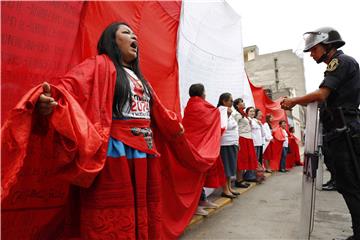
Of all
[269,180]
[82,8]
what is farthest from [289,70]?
[82,8]

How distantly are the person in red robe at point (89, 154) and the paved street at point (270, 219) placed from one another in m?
A: 1.36

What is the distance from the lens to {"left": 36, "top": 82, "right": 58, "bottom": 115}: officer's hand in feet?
4.82

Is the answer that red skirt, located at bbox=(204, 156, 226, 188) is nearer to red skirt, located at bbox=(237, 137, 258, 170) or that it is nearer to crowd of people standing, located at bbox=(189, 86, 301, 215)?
crowd of people standing, located at bbox=(189, 86, 301, 215)

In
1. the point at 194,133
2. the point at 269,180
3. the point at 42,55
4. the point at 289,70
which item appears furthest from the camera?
the point at 289,70

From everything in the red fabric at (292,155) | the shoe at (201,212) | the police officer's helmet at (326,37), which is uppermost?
the police officer's helmet at (326,37)

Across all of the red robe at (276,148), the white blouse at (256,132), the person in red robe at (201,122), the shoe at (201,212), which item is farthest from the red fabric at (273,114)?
the shoe at (201,212)

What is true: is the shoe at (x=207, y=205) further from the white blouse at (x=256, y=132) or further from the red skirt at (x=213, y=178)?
the white blouse at (x=256, y=132)

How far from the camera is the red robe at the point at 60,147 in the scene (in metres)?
1.41

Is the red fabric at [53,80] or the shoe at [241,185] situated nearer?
the red fabric at [53,80]

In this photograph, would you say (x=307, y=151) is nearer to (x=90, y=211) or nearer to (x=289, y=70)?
(x=90, y=211)

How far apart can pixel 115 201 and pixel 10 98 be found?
99cm

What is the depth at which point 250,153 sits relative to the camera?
17.3ft

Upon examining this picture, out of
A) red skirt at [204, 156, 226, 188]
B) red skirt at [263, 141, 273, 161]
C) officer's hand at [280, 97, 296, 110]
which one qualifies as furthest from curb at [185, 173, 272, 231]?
red skirt at [263, 141, 273, 161]

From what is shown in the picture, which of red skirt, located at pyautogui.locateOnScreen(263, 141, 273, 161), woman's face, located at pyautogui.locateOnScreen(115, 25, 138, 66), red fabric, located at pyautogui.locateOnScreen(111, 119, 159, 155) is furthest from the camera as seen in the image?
red skirt, located at pyautogui.locateOnScreen(263, 141, 273, 161)
